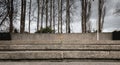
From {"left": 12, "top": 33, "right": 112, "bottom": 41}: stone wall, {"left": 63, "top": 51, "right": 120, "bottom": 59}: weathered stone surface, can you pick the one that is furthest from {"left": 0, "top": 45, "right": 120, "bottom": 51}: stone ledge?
{"left": 12, "top": 33, "right": 112, "bottom": 41}: stone wall

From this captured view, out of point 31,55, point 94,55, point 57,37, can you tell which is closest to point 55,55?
point 31,55

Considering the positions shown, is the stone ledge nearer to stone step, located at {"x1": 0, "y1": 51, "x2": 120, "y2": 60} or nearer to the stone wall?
stone step, located at {"x1": 0, "y1": 51, "x2": 120, "y2": 60}

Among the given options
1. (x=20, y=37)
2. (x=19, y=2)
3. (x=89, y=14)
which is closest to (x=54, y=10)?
(x=89, y=14)

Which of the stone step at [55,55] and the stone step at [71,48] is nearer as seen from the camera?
the stone step at [55,55]

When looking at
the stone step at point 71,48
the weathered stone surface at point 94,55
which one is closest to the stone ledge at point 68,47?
the stone step at point 71,48

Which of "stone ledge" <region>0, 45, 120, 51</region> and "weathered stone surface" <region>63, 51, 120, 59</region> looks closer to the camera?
"weathered stone surface" <region>63, 51, 120, 59</region>

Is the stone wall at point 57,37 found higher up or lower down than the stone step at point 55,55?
higher up

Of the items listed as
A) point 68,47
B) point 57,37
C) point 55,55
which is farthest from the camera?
point 57,37

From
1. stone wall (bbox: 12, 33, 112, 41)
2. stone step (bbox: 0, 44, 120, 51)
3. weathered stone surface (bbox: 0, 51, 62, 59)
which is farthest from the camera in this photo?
stone wall (bbox: 12, 33, 112, 41)

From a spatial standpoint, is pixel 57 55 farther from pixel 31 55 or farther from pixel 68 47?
pixel 68 47

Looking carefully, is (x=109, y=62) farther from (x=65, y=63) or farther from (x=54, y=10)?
(x=54, y=10)

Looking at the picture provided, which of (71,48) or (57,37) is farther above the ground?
(57,37)

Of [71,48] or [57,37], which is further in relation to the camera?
[57,37]

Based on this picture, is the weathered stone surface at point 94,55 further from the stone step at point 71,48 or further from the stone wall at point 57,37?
the stone wall at point 57,37
